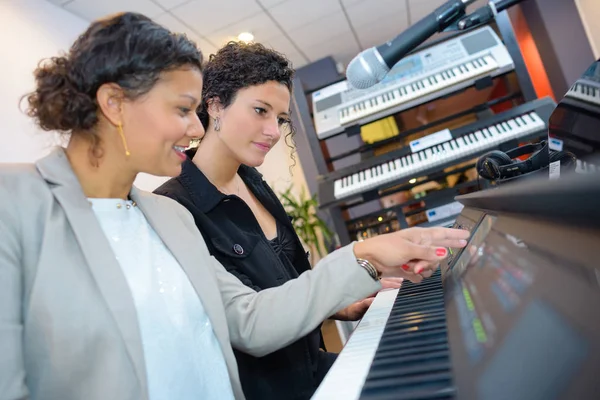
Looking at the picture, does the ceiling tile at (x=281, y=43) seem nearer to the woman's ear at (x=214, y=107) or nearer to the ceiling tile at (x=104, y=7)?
the ceiling tile at (x=104, y=7)

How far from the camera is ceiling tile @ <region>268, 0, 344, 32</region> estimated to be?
4066 mm

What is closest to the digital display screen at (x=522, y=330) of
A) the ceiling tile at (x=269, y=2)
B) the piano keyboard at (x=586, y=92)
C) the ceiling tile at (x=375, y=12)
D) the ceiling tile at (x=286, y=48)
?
the piano keyboard at (x=586, y=92)

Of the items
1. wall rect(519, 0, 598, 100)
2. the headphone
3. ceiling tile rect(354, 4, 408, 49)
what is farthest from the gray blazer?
→ wall rect(519, 0, 598, 100)

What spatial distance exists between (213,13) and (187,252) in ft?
11.2

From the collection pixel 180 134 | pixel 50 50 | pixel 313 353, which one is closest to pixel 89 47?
pixel 180 134

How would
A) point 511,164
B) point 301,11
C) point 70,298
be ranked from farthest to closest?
point 301,11 → point 511,164 → point 70,298

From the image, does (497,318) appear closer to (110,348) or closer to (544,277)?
(544,277)

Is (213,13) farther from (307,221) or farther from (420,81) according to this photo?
(307,221)

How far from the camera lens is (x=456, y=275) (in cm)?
79

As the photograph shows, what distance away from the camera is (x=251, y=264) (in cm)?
123

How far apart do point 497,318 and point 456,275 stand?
0.29 m

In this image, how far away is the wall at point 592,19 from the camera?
367 cm

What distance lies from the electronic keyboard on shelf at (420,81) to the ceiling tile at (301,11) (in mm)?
1589

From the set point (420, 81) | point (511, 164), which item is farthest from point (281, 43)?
point (511, 164)
